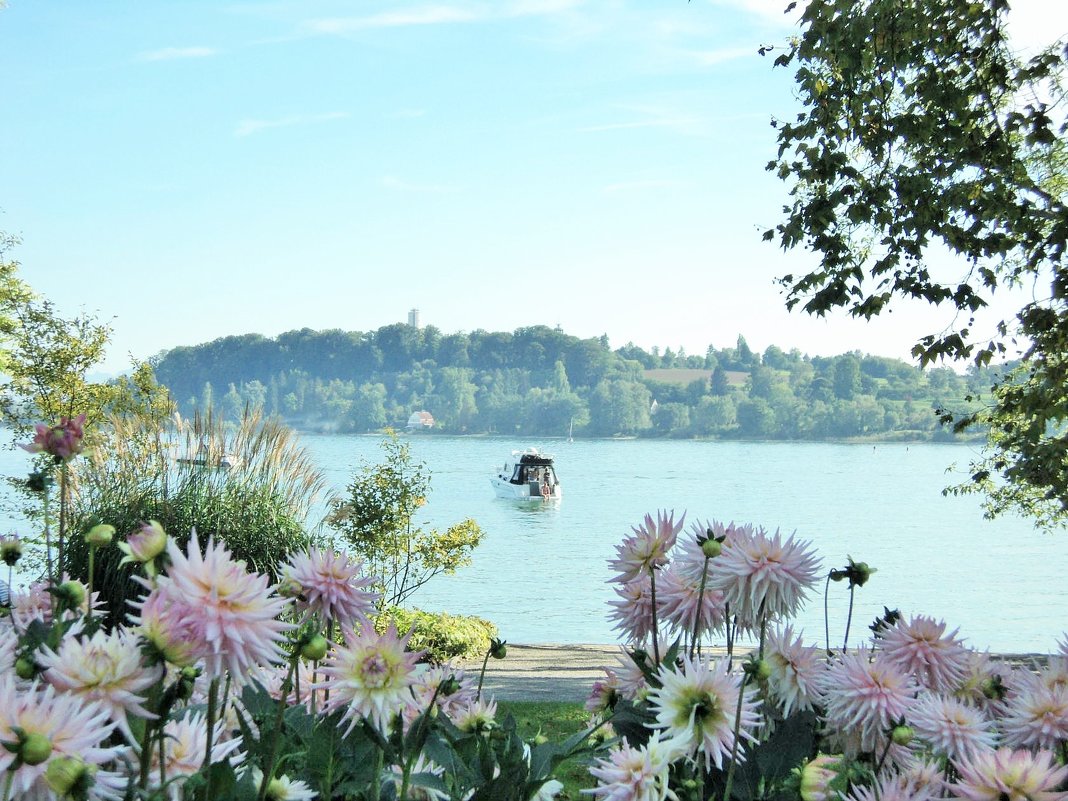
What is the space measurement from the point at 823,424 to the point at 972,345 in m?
71.9

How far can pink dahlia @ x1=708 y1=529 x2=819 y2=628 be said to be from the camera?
1369 mm

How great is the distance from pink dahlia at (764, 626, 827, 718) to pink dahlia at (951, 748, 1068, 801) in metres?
0.47

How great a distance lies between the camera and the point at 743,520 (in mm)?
51500

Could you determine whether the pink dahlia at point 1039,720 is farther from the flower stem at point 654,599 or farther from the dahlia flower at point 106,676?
the dahlia flower at point 106,676

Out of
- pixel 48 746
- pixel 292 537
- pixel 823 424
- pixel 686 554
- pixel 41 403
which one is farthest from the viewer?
pixel 823 424

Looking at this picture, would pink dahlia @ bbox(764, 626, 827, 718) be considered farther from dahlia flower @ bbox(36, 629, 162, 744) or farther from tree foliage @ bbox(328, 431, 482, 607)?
tree foliage @ bbox(328, 431, 482, 607)

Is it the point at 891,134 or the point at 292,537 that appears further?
the point at 292,537

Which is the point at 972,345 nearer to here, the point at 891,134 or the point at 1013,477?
the point at 1013,477

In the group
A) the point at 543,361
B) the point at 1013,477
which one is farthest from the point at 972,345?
the point at 543,361

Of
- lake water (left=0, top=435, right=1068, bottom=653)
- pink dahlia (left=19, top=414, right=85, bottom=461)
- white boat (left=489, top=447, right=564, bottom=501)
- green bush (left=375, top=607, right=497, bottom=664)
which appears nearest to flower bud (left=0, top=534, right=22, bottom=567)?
pink dahlia (left=19, top=414, right=85, bottom=461)

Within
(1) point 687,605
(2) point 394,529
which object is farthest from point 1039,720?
(2) point 394,529

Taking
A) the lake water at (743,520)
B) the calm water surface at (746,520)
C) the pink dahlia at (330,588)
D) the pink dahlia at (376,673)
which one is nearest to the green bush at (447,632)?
the lake water at (743,520)

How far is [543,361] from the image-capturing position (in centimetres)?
8556

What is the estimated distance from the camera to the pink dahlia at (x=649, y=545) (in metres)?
1.60
